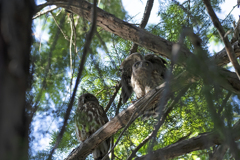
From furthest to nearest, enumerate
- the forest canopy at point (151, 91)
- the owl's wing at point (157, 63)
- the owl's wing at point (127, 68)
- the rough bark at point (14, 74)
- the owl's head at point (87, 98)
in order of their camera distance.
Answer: the owl's head at point (87, 98)
the owl's wing at point (157, 63)
the owl's wing at point (127, 68)
the forest canopy at point (151, 91)
the rough bark at point (14, 74)

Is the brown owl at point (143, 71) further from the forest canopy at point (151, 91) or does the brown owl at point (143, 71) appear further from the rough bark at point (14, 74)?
the rough bark at point (14, 74)

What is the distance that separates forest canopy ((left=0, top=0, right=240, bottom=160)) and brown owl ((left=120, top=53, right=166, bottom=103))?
18cm

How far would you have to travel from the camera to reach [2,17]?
3.37 feet

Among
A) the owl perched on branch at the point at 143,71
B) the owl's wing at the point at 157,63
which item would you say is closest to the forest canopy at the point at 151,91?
the owl perched on branch at the point at 143,71

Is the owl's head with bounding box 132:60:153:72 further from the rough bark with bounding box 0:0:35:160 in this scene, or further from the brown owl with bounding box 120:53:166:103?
the rough bark with bounding box 0:0:35:160

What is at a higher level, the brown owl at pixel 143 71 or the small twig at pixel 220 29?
the brown owl at pixel 143 71

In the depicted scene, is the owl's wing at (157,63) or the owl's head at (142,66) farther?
the owl's wing at (157,63)

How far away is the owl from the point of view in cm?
345

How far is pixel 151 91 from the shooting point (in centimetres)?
253

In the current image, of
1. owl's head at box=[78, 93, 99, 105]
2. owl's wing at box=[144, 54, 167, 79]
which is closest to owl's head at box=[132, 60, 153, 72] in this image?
owl's wing at box=[144, 54, 167, 79]

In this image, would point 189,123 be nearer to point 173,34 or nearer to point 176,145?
point 176,145

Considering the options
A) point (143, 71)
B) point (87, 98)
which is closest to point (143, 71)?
point (143, 71)

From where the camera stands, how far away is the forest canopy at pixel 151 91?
1048 millimetres

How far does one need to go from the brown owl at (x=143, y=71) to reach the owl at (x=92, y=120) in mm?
465
